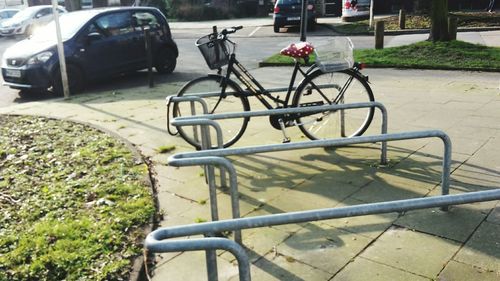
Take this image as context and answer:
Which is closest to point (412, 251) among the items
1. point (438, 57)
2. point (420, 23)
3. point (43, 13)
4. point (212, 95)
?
point (212, 95)

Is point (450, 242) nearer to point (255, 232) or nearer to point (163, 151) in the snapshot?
point (255, 232)

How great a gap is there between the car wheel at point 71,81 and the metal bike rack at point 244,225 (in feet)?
28.0

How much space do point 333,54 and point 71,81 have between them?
6.52 metres

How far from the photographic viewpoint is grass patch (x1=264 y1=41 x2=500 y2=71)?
9820mm

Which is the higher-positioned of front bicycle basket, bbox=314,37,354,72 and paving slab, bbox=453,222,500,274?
front bicycle basket, bbox=314,37,354,72

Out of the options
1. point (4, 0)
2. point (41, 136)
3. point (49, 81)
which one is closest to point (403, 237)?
point (41, 136)

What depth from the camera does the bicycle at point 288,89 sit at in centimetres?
501

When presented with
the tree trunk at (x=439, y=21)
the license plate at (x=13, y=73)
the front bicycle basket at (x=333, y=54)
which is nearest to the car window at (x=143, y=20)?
the license plate at (x=13, y=73)

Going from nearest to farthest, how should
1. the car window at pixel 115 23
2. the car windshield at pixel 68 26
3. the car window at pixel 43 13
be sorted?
the car windshield at pixel 68 26 → the car window at pixel 115 23 → the car window at pixel 43 13

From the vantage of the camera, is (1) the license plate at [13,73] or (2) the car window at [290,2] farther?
(2) the car window at [290,2]

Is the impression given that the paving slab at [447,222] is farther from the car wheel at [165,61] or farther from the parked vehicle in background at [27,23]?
the parked vehicle in background at [27,23]

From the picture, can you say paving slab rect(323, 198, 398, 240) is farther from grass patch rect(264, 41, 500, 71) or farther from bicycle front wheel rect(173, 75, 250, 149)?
grass patch rect(264, 41, 500, 71)

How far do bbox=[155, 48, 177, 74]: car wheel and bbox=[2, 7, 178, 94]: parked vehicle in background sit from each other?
2 cm

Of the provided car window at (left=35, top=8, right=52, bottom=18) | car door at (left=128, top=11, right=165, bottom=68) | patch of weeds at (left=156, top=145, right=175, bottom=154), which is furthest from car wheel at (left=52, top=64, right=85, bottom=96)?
car window at (left=35, top=8, right=52, bottom=18)
